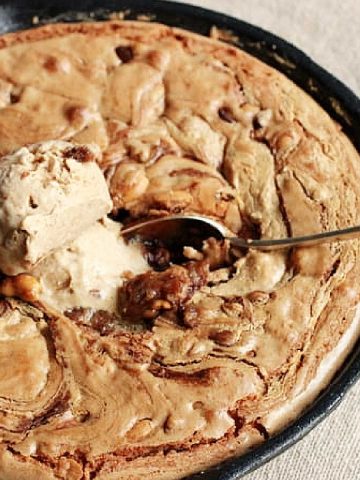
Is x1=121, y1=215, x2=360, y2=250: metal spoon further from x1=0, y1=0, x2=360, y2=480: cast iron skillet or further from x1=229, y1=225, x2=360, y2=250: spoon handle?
x1=0, y1=0, x2=360, y2=480: cast iron skillet

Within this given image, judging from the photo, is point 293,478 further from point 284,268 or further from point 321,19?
point 321,19

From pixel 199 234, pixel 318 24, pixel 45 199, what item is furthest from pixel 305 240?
pixel 318 24

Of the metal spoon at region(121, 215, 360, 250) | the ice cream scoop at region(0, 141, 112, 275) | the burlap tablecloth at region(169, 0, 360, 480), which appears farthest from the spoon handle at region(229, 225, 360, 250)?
the burlap tablecloth at region(169, 0, 360, 480)

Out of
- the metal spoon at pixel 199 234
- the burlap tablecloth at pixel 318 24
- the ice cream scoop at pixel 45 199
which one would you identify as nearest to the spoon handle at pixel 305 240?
the metal spoon at pixel 199 234

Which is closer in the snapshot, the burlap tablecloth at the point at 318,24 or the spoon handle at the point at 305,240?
the spoon handle at the point at 305,240

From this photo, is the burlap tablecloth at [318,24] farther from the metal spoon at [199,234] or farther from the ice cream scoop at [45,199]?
the ice cream scoop at [45,199]

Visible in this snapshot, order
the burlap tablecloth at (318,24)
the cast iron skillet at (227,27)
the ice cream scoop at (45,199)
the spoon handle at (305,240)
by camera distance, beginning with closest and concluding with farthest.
Result: the ice cream scoop at (45,199) → the spoon handle at (305,240) → the cast iron skillet at (227,27) → the burlap tablecloth at (318,24)

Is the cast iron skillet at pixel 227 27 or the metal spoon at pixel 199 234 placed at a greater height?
the cast iron skillet at pixel 227 27

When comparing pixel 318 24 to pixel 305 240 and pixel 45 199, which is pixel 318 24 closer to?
pixel 305 240
